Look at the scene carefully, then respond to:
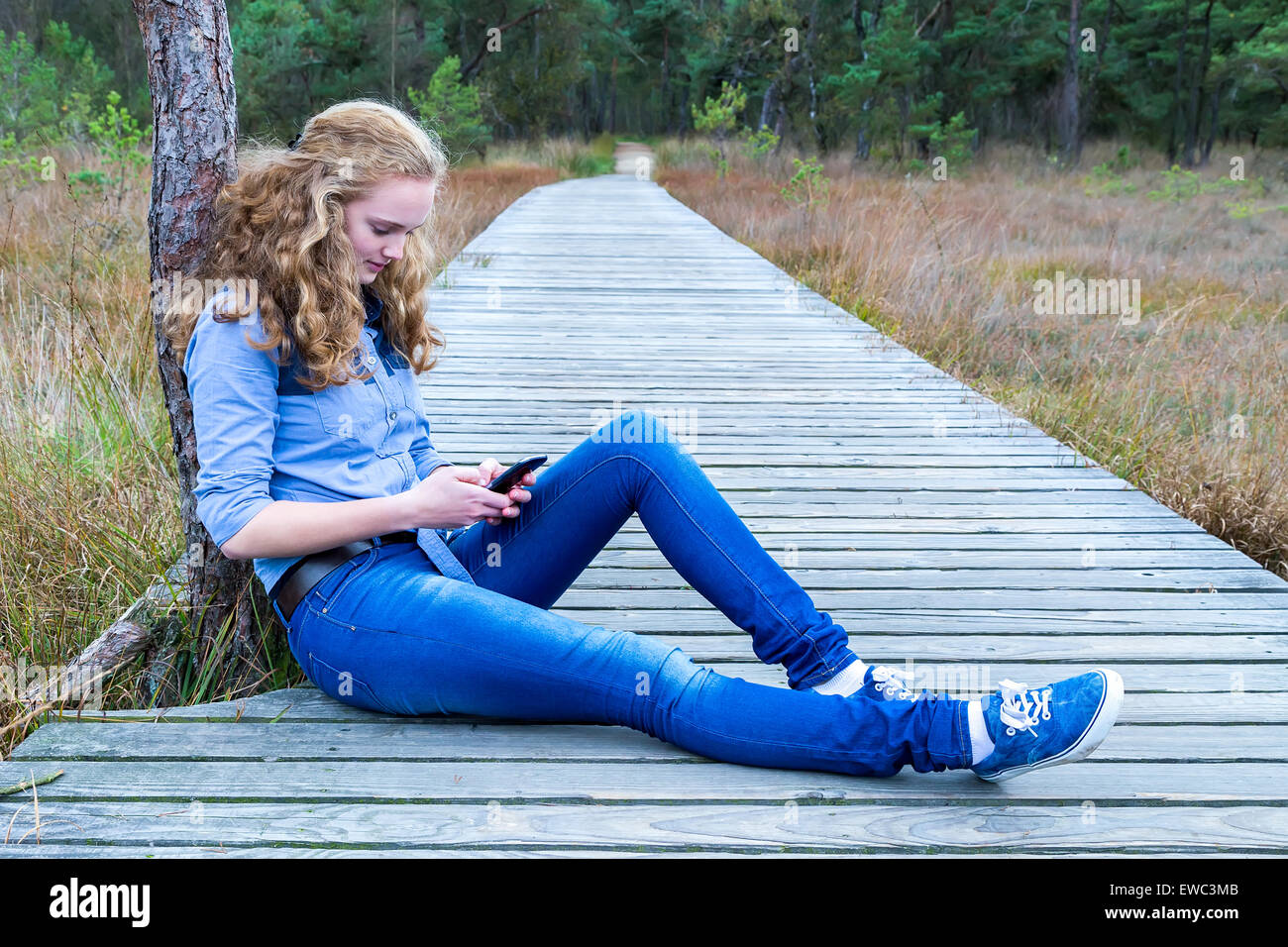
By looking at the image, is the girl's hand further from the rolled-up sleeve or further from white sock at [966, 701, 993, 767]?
white sock at [966, 701, 993, 767]

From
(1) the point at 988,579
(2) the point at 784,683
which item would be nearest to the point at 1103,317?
A: (1) the point at 988,579

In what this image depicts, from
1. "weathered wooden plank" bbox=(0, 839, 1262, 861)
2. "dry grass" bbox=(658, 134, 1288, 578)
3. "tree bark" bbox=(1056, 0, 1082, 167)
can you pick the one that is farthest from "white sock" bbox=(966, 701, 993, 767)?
"tree bark" bbox=(1056, 0, 1082, 167)

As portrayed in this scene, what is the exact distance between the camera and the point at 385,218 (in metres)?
2.03

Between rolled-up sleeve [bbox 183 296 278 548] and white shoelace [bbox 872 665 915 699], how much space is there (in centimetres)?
118

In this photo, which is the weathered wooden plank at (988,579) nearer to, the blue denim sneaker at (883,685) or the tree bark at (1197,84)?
the blue denim sneaker at (883,685)

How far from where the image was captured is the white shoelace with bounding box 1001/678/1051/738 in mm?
1785

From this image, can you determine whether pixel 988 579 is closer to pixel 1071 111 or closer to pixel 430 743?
pixel 430 743

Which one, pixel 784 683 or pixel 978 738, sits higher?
pixel 978 738

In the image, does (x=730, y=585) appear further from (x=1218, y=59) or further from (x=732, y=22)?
(x=732, y=22)

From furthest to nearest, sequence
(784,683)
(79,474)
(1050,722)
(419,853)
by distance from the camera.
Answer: (79,474)
(784,683)
(1050,722)
(419,853)

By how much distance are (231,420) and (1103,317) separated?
7570 millimetres
